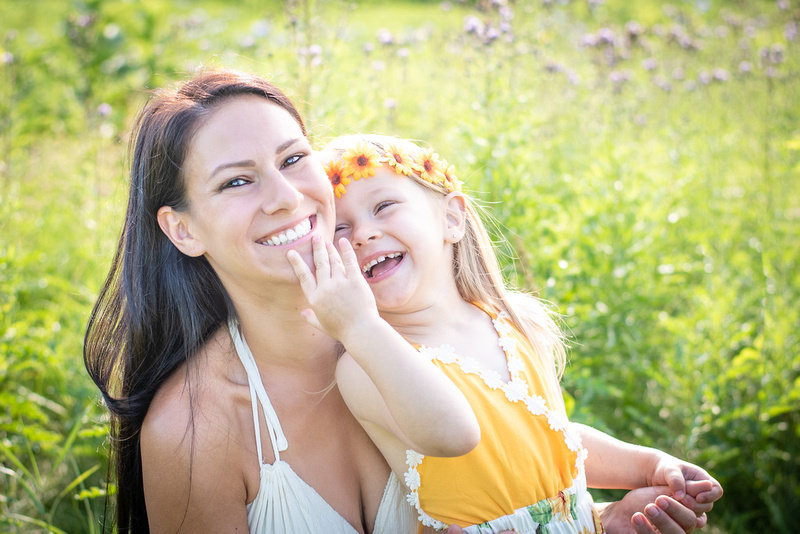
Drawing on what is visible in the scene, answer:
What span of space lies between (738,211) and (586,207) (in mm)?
1066

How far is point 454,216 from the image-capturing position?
7.19 feet

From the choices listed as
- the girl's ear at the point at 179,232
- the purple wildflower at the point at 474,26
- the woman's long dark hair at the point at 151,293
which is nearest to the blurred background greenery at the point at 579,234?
the purple wildflower at the point at 474,26

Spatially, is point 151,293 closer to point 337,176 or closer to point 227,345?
point 227,345

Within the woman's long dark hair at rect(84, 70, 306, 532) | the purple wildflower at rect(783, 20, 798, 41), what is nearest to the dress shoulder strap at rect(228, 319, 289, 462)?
the woman's long dark hair at rect(84, 70, 306, 532)

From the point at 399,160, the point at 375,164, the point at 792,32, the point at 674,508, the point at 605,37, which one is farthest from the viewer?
the point at 792,32

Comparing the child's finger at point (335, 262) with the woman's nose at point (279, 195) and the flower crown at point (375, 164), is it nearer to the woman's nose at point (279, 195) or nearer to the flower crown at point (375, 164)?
the woman's nose at point (279, 195)

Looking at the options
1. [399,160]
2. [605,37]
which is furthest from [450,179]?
[605,37]

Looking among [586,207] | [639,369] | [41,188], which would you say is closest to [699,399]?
[639,369]

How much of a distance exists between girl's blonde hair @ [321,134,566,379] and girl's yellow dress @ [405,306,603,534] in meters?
0.31

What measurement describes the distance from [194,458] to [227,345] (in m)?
0.38

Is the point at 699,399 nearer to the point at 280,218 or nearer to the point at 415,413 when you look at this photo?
the point at 415,413

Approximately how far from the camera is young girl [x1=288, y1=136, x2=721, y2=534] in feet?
5.06

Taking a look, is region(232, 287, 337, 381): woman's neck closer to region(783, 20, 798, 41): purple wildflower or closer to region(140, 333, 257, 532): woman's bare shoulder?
region(140, 333, 257, 532): woman's bare shoulder

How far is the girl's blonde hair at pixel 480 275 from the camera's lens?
212cm
